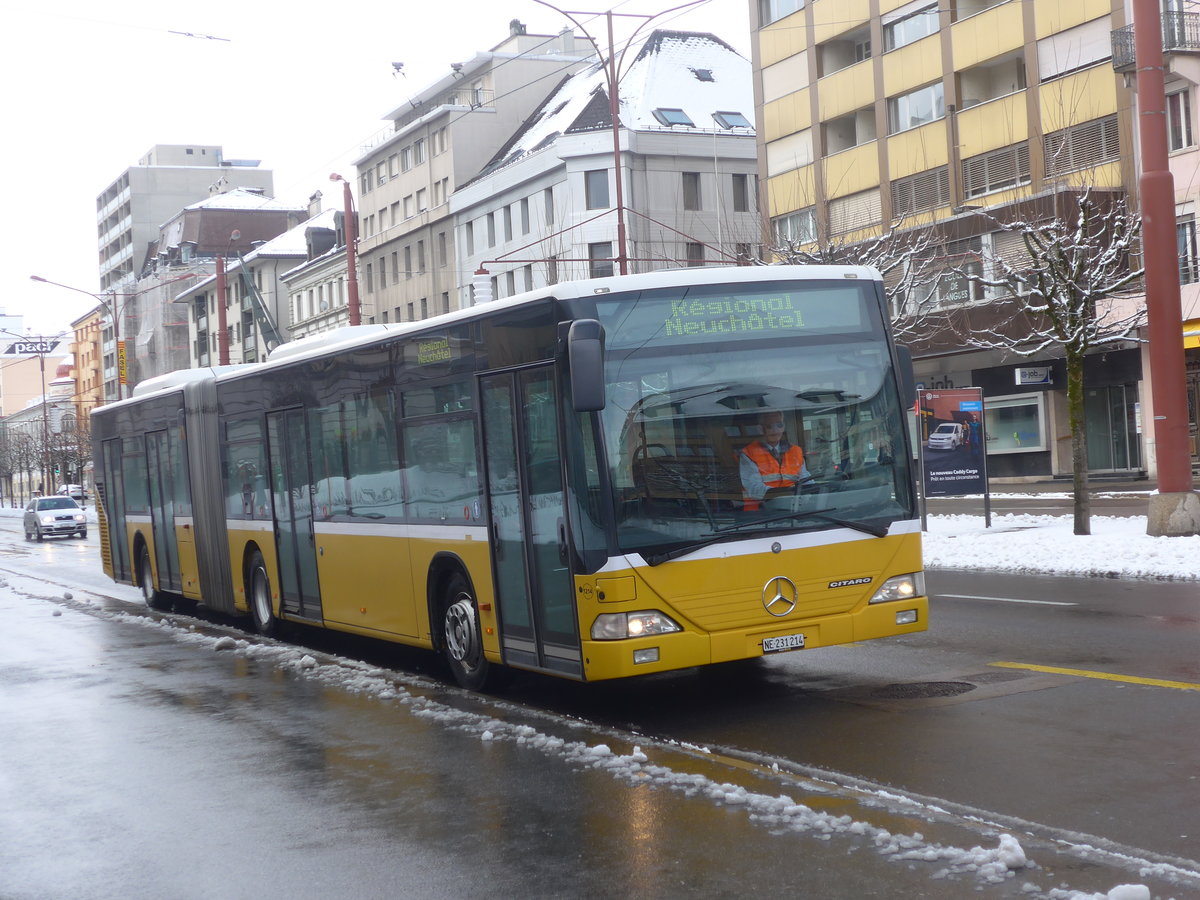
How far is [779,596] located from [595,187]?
51704 millimetres

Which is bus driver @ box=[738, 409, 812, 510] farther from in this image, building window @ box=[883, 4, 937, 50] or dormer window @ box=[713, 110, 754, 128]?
dormer window @ box=[713, 110, 754, 128]

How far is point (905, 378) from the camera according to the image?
9734 millimetres

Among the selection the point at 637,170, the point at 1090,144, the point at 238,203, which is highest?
the point at 238,203

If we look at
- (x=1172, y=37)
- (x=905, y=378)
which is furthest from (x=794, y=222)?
(x=905, y=378)

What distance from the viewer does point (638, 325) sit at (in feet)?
29.3

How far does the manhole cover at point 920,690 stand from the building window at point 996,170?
3215 centimetres

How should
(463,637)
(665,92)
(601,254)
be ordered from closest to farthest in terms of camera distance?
1. (463,637)
2. (601,254)
3. (665,92)

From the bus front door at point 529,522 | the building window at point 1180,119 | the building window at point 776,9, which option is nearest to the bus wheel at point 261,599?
the bus front door at point 529,522

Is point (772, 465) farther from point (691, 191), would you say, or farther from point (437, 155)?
point (437, 155)

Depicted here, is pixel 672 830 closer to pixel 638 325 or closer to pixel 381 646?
pixel 638 325

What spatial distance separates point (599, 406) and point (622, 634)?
1332 mm

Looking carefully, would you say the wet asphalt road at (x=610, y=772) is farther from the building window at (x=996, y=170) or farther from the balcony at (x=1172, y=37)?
the building window at (x=996, y=170)

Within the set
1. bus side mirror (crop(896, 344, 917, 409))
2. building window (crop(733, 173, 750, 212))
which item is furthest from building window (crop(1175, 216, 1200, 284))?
bus side mirror (crop(896, 344, 917, 409))

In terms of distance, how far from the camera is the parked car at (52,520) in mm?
52812
